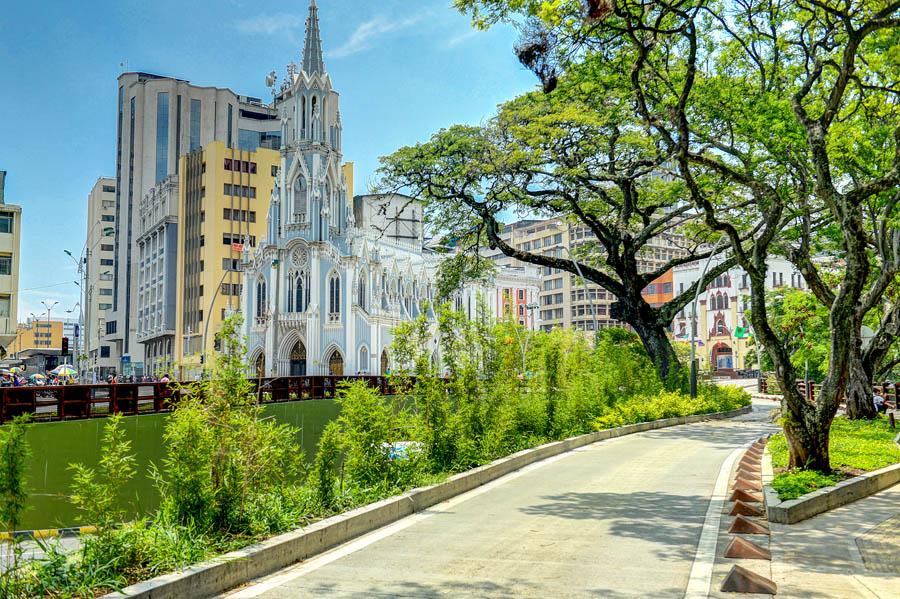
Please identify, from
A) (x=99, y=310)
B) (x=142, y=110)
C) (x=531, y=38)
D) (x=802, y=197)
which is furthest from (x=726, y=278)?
(x=531, y=38)

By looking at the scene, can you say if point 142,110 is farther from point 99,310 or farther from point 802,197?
point 802,197

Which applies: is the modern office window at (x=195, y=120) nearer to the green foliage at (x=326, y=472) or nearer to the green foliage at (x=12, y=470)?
the green foliage at (x=326, y=472)

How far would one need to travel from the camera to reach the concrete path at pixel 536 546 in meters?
6.93

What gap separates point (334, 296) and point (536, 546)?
56150mm

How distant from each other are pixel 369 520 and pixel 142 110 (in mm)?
100983

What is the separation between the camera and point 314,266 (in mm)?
63094

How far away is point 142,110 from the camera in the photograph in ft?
328

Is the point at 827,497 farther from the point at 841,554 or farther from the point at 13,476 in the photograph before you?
the point at 13,476

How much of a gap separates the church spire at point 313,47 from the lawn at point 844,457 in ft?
172

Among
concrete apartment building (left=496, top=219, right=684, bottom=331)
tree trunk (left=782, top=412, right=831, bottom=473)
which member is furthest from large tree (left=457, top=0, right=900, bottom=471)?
concrete apartment building (left=496, top=219, right=684, bottom=331)

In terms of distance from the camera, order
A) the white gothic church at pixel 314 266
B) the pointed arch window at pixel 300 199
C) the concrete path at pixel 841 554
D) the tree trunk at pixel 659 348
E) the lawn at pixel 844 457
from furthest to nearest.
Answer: the pointed arch window at pixel 300 199, the white gothic church at pixel 314 266, the tree trunk at pixel 659 348, the lawn at pixel 844 457, the concrete path at pixel 841 554

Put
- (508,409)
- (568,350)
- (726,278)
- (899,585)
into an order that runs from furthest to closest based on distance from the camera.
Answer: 1. (726,278)
2. (568,350)
3. (508,409)
4. (899,585)

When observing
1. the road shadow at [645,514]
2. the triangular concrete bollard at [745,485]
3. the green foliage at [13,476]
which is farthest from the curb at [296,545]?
the triangular concrete bollard at [745,485]

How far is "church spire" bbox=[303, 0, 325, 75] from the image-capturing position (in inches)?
2552
